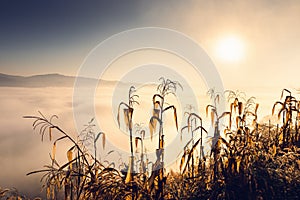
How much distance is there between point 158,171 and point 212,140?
3.40ft

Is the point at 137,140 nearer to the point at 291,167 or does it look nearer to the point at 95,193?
the point at 95,193

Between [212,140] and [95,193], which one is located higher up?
[212,140]

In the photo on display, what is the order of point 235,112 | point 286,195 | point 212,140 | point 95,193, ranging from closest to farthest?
point 95,193
point 286,195
point 212,140
point 235,112

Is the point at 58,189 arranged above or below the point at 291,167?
below

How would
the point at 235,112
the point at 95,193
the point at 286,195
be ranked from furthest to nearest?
the point at 235,112
the point at 286,195
the point at 95,193

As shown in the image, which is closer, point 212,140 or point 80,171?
point 80,171

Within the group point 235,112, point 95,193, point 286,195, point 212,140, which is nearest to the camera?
point 95,193

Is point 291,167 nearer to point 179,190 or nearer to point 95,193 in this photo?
point 179,190

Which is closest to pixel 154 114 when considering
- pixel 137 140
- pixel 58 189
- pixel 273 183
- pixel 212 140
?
pixel 137 140

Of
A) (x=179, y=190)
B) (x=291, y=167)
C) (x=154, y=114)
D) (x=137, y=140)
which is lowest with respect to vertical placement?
(x=179, y=190)

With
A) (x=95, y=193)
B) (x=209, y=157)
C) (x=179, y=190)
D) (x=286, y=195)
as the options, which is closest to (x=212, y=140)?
(x=209, y=157)

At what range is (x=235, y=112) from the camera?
5.98m

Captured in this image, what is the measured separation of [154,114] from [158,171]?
71cm

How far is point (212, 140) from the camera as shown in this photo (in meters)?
5.11
